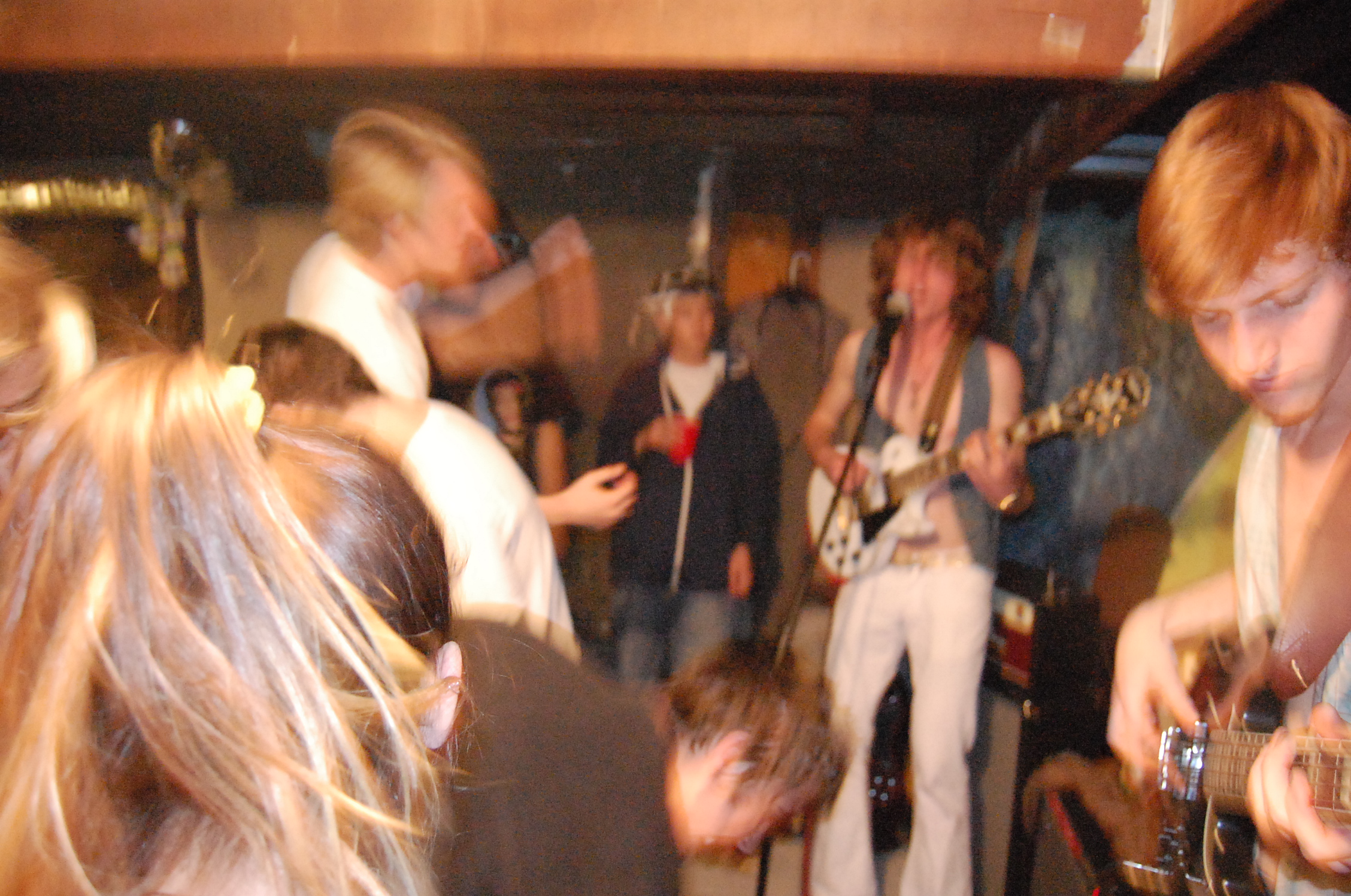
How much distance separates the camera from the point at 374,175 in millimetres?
1680

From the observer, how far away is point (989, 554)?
2.14 metres

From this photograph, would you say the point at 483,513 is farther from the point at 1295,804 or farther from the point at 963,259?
the point at 963,259

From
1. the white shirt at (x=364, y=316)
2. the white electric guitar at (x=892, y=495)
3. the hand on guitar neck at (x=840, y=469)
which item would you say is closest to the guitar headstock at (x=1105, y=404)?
the white electric guitar at (x=892, y=495)

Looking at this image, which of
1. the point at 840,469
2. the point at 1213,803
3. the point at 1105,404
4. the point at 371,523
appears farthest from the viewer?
the point at 840,469

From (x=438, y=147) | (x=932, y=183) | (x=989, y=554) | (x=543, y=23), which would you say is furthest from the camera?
(x=932, y=183)

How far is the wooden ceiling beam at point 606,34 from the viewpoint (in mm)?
729

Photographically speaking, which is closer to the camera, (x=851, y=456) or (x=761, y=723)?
(x=761, y=723)

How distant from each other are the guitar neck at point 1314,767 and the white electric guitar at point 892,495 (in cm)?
93

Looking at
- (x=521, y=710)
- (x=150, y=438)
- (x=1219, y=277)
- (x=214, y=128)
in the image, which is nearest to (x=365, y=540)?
(x=150, y=438)

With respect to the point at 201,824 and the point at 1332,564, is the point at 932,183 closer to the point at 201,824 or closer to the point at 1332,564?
the point at 1332,564

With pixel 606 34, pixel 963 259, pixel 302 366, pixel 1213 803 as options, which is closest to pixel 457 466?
pixel 302 366

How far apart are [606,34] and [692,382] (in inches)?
77.6

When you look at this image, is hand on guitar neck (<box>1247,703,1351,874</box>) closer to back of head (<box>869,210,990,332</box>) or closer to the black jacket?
back of head (<box>869,210,990,332</box>)

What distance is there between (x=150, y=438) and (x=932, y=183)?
2801mm
